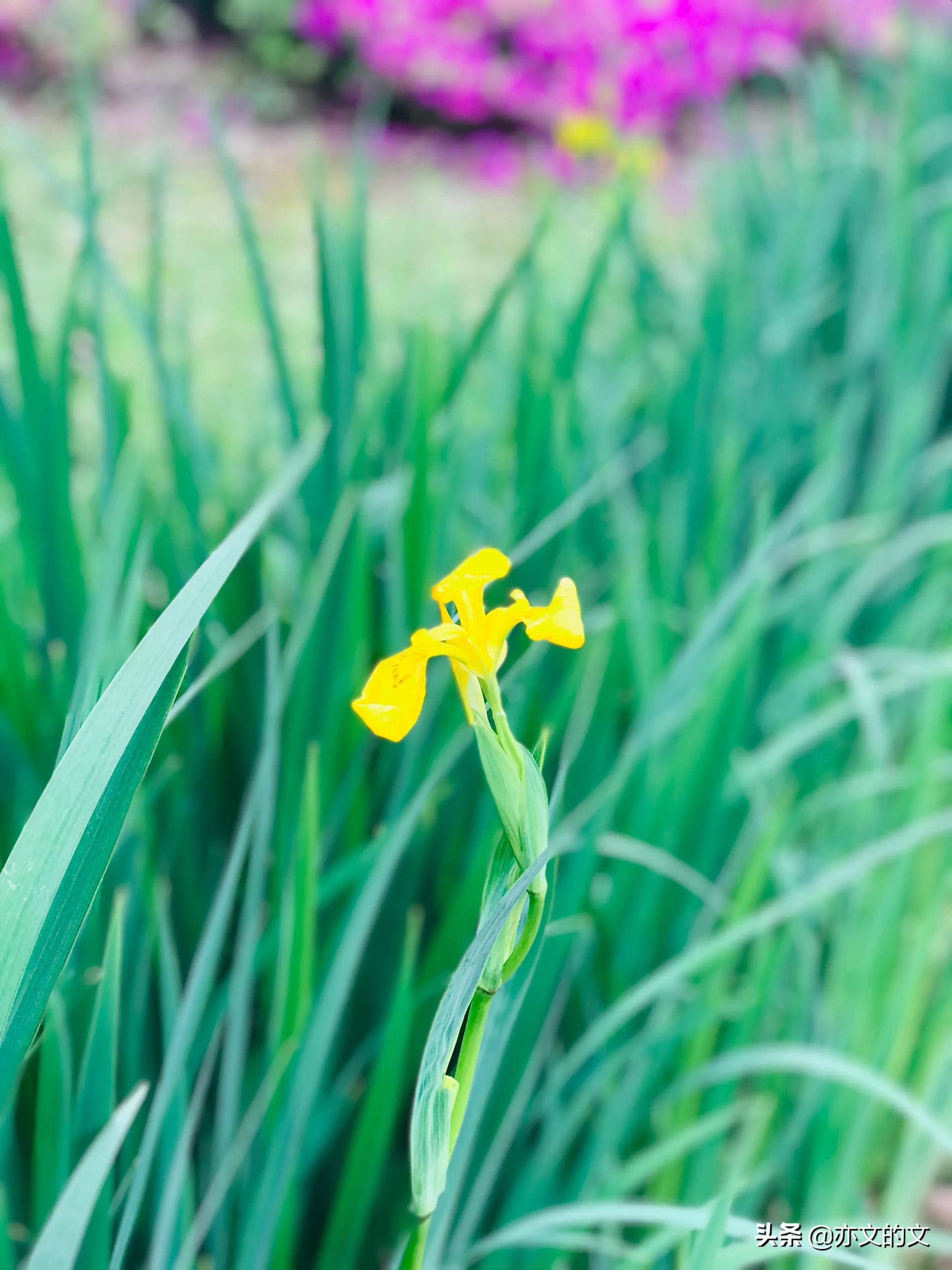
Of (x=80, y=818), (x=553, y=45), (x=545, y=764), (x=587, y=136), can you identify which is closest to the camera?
(x=80, y=818)

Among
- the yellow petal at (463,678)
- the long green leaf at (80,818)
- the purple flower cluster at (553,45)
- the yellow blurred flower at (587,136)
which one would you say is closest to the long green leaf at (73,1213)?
the long green leaf at (80,818)

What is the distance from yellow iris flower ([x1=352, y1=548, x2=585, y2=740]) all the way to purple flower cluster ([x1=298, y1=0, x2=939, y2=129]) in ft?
14.7

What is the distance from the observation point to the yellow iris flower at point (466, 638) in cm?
28

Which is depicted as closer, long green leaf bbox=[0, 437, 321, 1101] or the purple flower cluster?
long green leaf bbox=[0, 437, 321, 1101]

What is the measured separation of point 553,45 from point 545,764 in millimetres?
4850

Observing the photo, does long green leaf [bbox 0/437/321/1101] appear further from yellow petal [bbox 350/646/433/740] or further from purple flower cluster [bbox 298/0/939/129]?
purple flower cluster [bbox 298/0/939/129]

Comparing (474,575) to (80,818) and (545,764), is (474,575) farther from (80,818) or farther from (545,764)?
(545,764)

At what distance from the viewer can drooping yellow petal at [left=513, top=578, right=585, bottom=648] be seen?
29cm

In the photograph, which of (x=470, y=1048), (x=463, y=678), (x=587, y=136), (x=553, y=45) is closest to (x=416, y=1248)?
(x=470, y=1048)

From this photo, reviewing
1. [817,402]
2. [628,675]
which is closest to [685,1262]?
[628,675]

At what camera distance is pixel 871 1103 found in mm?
686

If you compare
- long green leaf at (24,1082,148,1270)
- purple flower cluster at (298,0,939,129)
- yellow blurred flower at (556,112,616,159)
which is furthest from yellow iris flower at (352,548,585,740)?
purple flower cluster at (298,0,939,129)

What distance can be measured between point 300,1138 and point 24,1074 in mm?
150

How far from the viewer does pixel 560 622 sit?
294 millimetres
